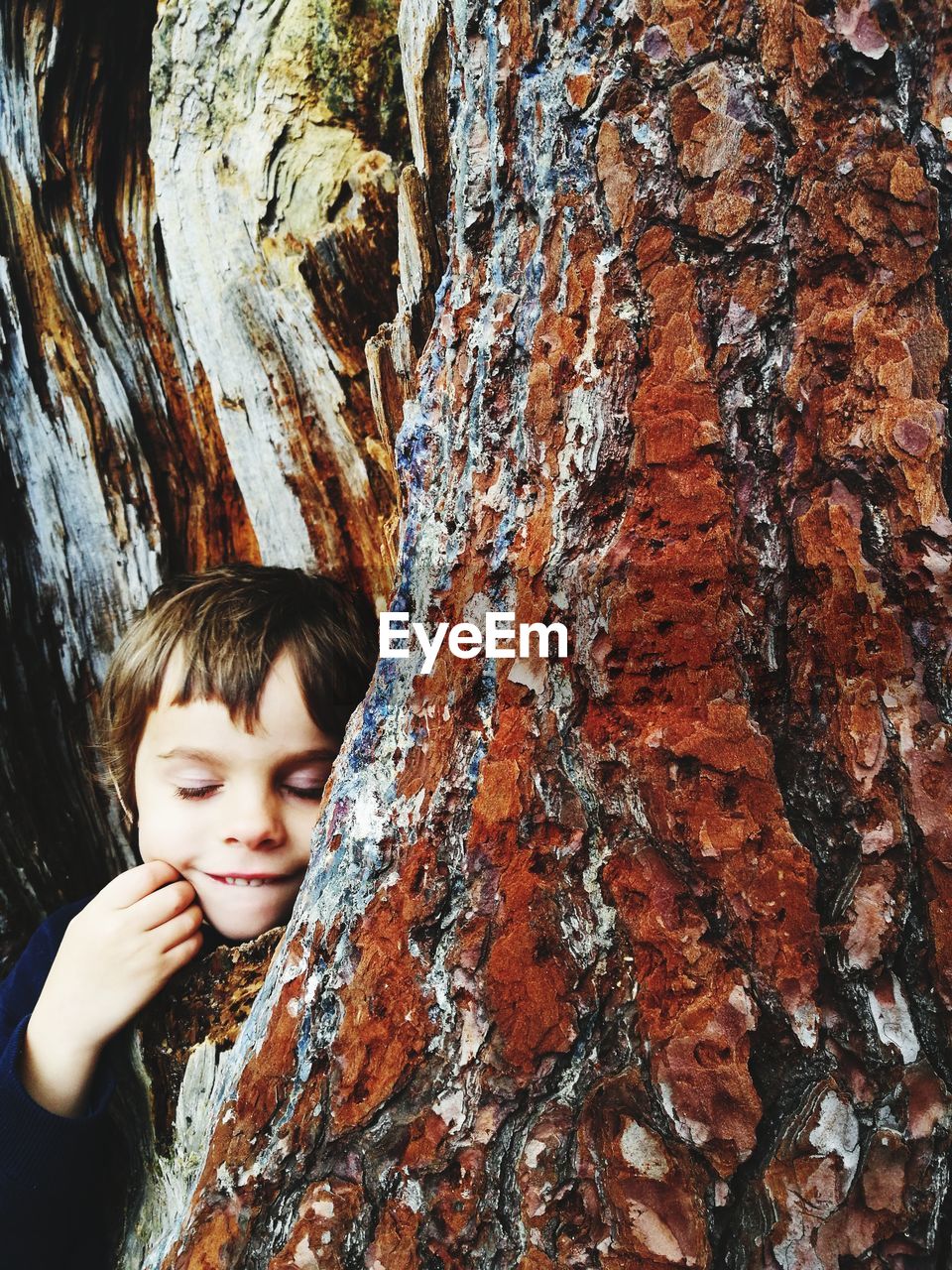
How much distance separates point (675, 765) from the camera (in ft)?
3.81

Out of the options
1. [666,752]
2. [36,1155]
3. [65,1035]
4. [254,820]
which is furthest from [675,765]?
[36,1155]

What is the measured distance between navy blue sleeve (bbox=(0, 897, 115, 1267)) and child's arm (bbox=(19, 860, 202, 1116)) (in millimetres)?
25

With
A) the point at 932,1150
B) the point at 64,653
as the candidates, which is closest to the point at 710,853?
the point at 932,1150

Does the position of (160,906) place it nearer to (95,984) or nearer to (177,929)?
(177,929)

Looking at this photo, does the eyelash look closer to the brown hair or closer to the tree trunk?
the brown hair

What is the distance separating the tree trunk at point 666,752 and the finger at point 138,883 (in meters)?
0.44

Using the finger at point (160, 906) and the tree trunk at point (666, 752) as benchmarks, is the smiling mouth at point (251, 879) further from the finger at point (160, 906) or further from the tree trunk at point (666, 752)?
the tree trunk at point (666, 752)

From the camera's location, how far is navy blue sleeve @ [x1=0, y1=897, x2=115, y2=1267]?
5.05ft

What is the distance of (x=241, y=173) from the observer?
1.99 meters

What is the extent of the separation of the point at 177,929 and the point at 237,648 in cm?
51

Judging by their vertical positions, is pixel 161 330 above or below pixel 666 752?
above

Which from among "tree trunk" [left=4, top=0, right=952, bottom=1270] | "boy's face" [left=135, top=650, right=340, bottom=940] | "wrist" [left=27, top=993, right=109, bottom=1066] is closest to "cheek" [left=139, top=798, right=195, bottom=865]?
"boy's face" [left=135, top=650, right=340, bottom=940]

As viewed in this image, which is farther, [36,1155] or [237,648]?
[237,648]

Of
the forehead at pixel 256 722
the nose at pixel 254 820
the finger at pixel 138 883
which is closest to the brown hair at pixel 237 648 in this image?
the forehead at pixel 256 722
